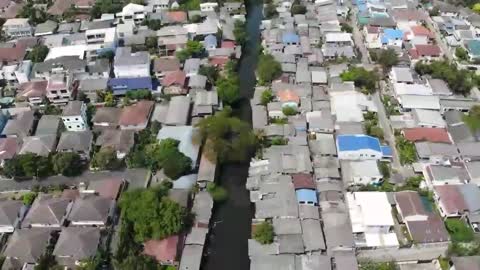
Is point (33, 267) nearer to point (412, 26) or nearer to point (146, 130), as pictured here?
point (146, 130)

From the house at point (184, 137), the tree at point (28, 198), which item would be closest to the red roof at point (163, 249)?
the house at point (184, 137)

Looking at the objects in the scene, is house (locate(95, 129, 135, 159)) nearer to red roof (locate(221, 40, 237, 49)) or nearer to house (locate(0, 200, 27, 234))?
house (locate(0, 200, 27, 234))

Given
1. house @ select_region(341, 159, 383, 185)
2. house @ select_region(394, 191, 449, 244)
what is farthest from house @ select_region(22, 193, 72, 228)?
house @ select_region(394, 191, 449, 244)

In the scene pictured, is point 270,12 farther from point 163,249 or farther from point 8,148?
point 163,249

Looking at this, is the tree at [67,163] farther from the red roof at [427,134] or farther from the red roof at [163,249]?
the red roof at [427,134]

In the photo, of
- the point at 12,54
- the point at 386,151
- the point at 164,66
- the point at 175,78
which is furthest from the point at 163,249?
the point at 12,54

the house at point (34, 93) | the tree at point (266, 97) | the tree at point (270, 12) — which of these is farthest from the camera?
the tree at point (270, 12)
